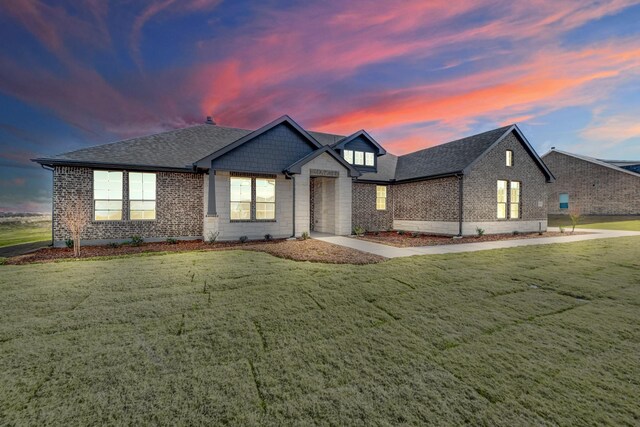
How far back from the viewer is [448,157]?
17.8 meters

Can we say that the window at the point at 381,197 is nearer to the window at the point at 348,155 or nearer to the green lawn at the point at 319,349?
the window at the point at 348,155

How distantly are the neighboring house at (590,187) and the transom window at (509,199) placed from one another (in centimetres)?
2103

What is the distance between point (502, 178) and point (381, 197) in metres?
7.94

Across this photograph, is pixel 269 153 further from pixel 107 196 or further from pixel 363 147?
pixel 363 147

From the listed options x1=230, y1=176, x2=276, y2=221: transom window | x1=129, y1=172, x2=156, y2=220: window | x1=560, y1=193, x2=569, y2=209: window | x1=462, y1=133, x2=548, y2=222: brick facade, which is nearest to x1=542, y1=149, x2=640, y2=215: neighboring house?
x1=560, y1=193, x2=569, y2=209: window

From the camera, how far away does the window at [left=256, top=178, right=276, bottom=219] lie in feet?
45.5

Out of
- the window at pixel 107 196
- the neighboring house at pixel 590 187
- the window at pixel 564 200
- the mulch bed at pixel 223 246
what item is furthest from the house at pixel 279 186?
the window at pixel 564 200

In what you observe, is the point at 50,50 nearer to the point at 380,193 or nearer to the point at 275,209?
the point at 275,209

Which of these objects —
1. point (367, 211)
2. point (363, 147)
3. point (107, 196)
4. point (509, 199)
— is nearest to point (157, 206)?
point (107, 196)

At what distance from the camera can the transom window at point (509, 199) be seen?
56.9 ft

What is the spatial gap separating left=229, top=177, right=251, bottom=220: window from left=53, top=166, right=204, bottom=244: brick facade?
1854mm

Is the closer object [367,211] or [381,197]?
[367,211]

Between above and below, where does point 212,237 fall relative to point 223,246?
above

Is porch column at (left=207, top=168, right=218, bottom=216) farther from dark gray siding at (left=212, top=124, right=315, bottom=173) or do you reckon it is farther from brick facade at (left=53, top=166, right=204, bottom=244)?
brick facade at (left=53, top=166, right=204, bottom=244)
